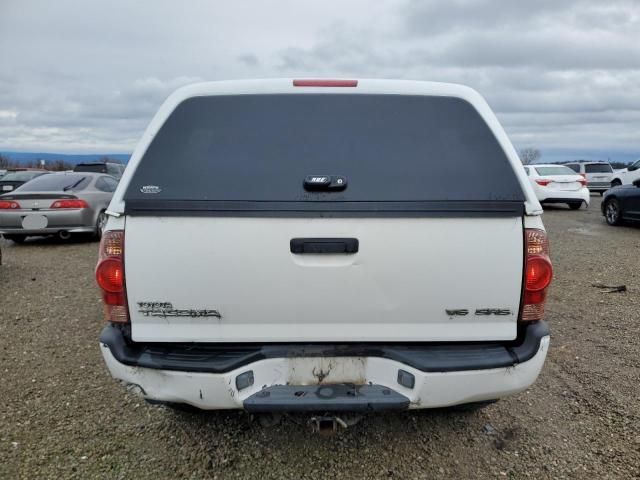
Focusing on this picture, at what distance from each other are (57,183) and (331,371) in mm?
9533

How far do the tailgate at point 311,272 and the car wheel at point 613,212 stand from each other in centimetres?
1197

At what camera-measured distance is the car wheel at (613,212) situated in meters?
11.8

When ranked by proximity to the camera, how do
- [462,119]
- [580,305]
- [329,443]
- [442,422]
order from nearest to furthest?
[462,119], [329,443], [442,422], [580,305]

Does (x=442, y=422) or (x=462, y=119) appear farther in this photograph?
(x=442, y=422)

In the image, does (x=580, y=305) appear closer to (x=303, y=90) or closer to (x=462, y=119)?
(x=462, y=119)

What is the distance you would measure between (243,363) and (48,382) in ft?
7.66

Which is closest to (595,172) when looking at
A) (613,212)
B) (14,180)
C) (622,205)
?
(613,212)

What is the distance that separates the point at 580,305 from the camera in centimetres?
542

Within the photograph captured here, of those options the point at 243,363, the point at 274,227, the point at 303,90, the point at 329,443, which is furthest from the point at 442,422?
the point at 303,90

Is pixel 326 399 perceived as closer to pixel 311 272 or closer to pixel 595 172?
pixel 311 272

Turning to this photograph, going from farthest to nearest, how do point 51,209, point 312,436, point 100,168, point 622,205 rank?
point 100,168 → point 622,205 → point 51,209 → point 312,436

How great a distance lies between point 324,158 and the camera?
87.3 inches

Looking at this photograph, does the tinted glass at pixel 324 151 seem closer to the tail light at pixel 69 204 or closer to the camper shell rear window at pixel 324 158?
the camper shell rear window at pixel 324 158

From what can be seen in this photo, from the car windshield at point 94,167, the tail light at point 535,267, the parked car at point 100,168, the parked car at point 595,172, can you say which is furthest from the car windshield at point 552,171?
the car windshield at point 94,167
